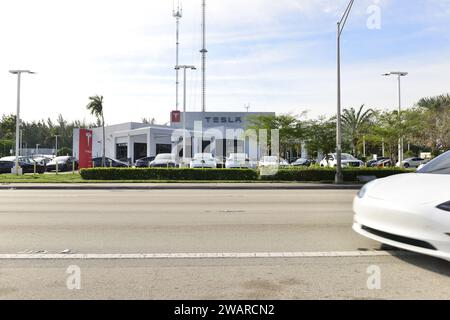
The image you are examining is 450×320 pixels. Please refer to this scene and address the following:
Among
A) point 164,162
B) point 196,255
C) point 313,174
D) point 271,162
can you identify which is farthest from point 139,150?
point 196,255

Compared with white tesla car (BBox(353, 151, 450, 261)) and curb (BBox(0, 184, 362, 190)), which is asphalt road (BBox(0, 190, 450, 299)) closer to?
white tesla car (BBox(353, 151, 450, 261))

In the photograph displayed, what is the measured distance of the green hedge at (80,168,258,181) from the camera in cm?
2378

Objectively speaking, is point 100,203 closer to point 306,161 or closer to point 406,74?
point 306,161

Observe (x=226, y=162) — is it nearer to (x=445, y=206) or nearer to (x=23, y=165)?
(x=23, y=165)

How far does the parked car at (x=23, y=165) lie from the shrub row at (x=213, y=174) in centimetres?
912

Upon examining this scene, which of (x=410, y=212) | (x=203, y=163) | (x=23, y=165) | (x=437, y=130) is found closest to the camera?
(x=410, y=212)

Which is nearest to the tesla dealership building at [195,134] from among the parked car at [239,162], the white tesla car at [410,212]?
the parked car at [239,162]

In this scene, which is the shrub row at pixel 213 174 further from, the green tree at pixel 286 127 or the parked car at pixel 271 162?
the green tree at pixel 286 127

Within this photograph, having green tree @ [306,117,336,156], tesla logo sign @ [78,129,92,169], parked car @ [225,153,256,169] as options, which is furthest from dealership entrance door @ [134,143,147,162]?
green tree @ [306,117,336,156]

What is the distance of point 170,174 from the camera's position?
23922mm

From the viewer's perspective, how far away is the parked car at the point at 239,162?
29.2 m

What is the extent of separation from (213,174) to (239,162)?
6568mm
